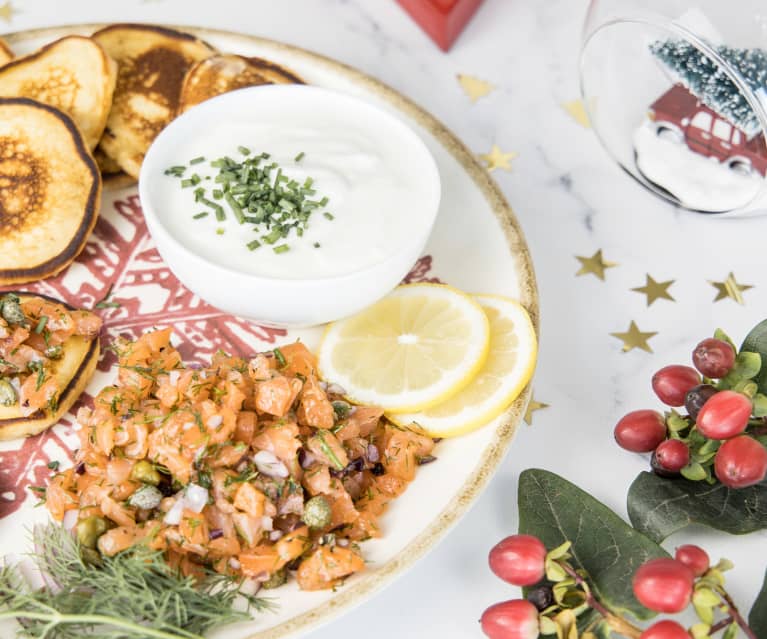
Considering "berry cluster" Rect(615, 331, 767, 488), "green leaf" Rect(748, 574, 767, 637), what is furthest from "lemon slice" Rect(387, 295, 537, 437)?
"green leaf" Rect(748, 574, 767, 637)

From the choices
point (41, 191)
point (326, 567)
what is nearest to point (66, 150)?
point (41, 191)

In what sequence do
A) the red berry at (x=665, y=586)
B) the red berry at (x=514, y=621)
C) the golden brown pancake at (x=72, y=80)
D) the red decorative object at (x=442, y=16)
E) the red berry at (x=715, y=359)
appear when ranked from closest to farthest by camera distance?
1. the red berry at (x=665, y=586)
2. the red berry at (x=514, y=621)
3. the red berry at (x=715, y=359)
4. the golden brown pancake at (x=72, y=80)
5. the red decorative object at (x=442, y=16)

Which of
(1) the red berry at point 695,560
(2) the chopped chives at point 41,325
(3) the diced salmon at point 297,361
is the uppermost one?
(1) the red berry at point 695,560

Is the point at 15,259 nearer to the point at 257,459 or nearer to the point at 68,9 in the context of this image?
the point at 257,459

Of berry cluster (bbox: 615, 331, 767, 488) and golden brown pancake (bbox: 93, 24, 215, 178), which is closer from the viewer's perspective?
berry cluster (bbox: 615, 331, 767, 488)

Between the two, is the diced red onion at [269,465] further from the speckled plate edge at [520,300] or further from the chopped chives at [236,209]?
the chopped chives at [236,209]

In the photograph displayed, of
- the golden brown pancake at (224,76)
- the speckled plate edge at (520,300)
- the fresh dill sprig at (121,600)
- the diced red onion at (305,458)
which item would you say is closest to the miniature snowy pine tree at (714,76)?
the speckled plate edge at (520,300)

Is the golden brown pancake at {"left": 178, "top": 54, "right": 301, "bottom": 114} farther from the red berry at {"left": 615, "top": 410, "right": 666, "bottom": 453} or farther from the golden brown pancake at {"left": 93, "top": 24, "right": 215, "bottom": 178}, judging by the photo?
the red berry at {"left": 615, "top": 410, "right": 666, "bottom": 453}
